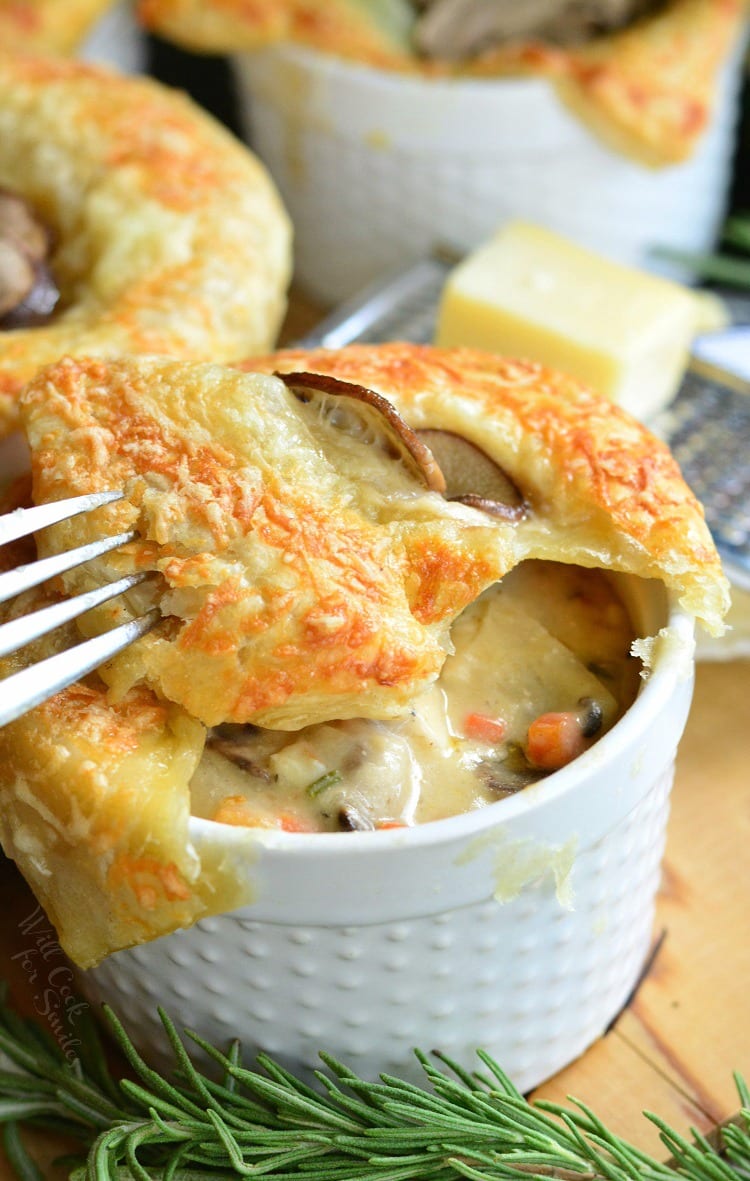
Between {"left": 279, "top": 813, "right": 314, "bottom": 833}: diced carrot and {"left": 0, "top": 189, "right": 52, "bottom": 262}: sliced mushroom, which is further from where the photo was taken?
{"left": 0, "top": 189, "right": 52, "bottom": 262}: sliced mushroom

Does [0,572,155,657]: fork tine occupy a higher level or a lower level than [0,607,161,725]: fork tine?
higher

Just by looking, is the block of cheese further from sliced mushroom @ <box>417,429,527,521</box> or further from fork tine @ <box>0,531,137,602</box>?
fork tine @ <box>0,531,137,602</box>

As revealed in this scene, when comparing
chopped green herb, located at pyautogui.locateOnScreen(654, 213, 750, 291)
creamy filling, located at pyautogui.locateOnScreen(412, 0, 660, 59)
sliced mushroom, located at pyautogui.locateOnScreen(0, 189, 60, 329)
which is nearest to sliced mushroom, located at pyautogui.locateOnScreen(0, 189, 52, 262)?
sliced mushroom, located at pyautogui.locateOnScreen(0, 189, 60, 329)

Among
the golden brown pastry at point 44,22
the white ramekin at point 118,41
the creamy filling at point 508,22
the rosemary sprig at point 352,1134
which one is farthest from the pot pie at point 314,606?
the white ramekin at point 118,41

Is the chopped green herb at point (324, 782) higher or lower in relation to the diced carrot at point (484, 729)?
lower

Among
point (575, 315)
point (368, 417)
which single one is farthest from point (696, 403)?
point (368, 417)

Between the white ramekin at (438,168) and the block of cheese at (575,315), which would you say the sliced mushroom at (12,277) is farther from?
the white ramekin at (438,168)
